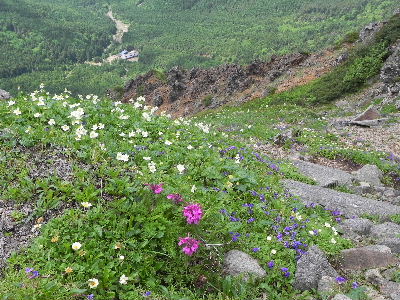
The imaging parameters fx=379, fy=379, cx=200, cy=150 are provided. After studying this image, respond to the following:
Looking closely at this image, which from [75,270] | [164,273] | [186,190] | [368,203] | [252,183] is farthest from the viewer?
[368,203]

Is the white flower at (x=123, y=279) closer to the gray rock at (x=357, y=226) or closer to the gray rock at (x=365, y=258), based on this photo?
the gray rock at (x=365, y=258)

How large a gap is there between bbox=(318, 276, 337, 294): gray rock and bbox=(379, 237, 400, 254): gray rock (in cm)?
209

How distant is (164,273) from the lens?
5.79m

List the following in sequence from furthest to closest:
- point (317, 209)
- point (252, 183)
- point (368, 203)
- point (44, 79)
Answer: point (44, 79) < point (368, 203) < point (317, 209) < point (252, 183)

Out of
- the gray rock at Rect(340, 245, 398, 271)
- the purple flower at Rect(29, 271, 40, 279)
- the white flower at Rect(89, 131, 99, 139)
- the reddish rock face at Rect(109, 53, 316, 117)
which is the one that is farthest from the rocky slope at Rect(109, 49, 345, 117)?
the purple flower at Rect(29, 271, 40, 279)

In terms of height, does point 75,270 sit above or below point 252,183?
above

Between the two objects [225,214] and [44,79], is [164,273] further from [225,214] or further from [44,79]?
[44,79]

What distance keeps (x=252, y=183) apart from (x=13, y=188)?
487 centimetres

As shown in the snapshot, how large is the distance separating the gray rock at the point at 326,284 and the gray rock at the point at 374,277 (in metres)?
0.76

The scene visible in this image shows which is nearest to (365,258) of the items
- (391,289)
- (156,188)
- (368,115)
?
(391,289)

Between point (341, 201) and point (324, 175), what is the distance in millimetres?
2606

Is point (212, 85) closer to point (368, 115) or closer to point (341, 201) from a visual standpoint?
point (368, 115)

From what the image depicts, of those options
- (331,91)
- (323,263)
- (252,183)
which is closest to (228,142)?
(252,183)

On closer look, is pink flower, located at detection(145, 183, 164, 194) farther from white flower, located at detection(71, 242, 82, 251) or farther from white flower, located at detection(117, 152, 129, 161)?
white flower, located at detection(71, 242, 82, 251)
